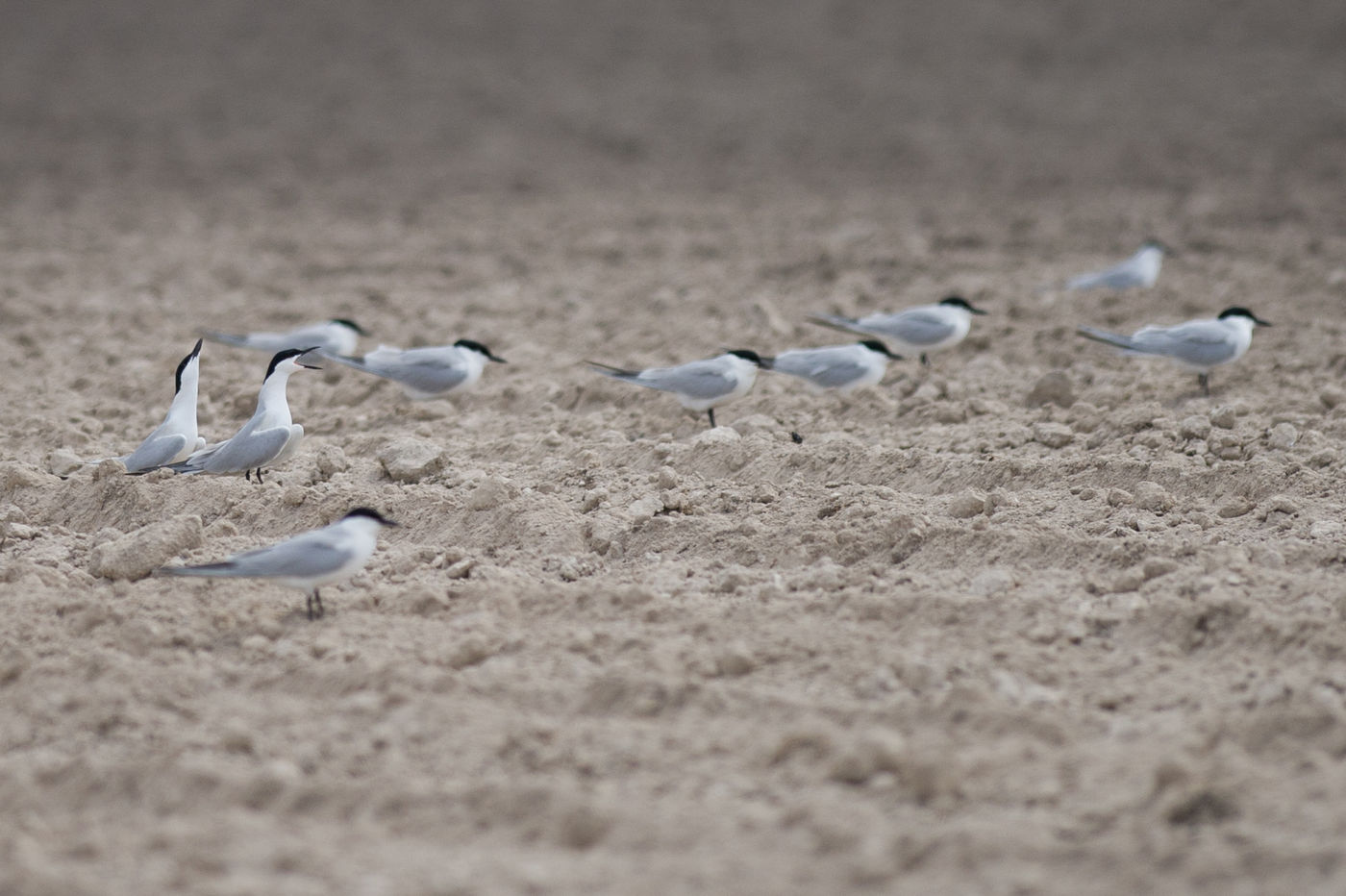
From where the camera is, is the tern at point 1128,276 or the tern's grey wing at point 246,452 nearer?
the tern's grey wing at point 246,452

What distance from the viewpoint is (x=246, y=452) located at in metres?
5.18

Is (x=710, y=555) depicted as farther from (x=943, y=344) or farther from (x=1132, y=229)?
(x=1132, y=229)

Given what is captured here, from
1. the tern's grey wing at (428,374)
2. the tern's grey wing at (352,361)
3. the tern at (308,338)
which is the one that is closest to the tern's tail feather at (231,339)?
the tern at (308,338)

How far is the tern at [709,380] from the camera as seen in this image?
6.11 metres

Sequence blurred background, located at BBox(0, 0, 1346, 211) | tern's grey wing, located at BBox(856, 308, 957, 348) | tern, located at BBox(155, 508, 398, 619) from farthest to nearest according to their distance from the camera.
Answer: blurred background, located at BBox(0, 0, 1346, 211) → tern's grey wing, located at BBox(856, 308, 957, 348) → tern, located at BBox(155, 508, 398, 619)

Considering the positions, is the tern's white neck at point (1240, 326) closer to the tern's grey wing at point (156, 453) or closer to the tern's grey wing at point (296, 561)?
the tern's grey wing at point (296, 561)

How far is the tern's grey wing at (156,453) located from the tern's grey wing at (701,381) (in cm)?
216

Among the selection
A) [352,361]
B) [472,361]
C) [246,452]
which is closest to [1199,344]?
[472,361]

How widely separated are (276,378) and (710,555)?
2.15m

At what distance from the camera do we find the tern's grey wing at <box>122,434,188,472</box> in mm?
5242

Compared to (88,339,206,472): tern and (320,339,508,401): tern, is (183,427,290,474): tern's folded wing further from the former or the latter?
(320,339,508,401): tern

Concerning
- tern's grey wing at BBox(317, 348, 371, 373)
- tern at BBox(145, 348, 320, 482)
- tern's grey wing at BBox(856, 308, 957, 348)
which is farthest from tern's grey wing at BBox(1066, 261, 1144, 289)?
tern at BBox(145, 348, 320, 482)

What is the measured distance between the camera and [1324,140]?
12039 millimetres

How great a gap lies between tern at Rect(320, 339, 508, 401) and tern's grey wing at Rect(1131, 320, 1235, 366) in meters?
3.37
